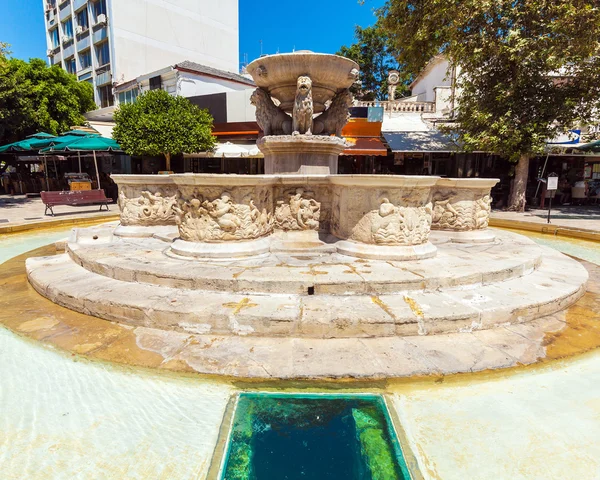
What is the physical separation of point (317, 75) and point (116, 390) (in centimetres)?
486

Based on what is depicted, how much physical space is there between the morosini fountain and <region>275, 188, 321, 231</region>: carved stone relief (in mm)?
15

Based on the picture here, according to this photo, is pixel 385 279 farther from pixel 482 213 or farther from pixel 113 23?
pixel 113 23

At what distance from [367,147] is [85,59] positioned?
89.8 feet

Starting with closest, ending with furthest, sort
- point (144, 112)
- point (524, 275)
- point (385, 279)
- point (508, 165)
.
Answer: point (385, 279) < point (524, 275) < point (144, 112) < point (508, 165)

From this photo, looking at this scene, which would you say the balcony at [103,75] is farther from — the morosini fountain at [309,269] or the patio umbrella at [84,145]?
the morosini fountain at [309,269]

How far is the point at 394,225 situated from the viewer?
415cm

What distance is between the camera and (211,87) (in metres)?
22.7

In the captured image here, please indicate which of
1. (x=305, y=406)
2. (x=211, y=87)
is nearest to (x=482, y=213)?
(x=305, y=406)

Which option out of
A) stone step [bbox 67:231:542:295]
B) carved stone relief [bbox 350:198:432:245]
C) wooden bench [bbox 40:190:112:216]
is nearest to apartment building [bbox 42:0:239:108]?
wooden bench [bbox 40:190:112:216]

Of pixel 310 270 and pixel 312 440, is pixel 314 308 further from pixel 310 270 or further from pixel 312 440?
pixel 312 440

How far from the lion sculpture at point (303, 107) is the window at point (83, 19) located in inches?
1251

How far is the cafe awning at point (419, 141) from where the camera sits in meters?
14.3

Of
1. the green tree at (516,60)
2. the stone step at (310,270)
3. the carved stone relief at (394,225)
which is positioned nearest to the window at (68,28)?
the green tree at (516,60)

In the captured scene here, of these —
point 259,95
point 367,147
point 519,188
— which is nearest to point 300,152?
point 259,95
